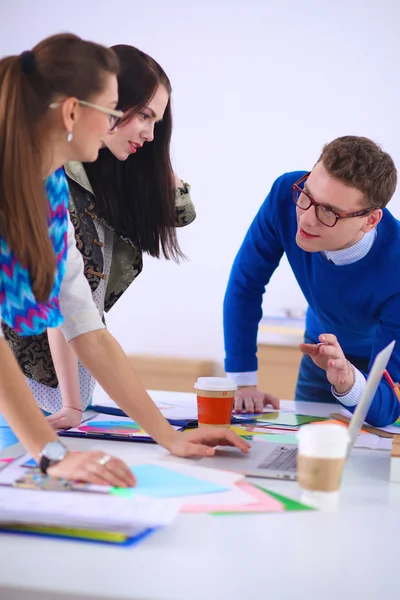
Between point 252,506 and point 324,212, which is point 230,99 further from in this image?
point 252,506

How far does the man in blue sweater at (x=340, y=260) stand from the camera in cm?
188

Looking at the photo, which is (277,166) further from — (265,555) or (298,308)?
(265,555)

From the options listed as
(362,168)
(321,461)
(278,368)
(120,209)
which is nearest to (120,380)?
(321,461)

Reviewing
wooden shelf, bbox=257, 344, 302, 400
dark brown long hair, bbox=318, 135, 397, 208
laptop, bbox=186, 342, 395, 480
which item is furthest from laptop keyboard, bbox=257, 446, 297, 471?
wooden shelf, bbox=257, 344, 302, 400

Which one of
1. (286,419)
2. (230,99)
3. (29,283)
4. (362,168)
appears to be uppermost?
(230,99)

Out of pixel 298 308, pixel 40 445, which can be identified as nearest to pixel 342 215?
pixel 40 445

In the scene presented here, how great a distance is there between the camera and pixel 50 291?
1280mm

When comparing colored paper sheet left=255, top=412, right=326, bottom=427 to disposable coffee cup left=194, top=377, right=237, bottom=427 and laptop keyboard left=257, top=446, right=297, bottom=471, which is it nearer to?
disposable coffee cup left=194, top=377, right=237, bottom=427

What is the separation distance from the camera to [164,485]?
1145 mm

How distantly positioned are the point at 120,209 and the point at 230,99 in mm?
2713

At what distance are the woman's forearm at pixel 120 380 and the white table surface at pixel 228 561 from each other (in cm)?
40

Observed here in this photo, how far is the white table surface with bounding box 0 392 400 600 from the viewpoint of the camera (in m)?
0.82

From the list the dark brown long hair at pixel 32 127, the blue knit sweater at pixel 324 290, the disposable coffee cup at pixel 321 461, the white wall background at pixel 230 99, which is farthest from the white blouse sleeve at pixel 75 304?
the white wall background at pixel 230 99

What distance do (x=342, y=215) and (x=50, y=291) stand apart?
2.94 ft
